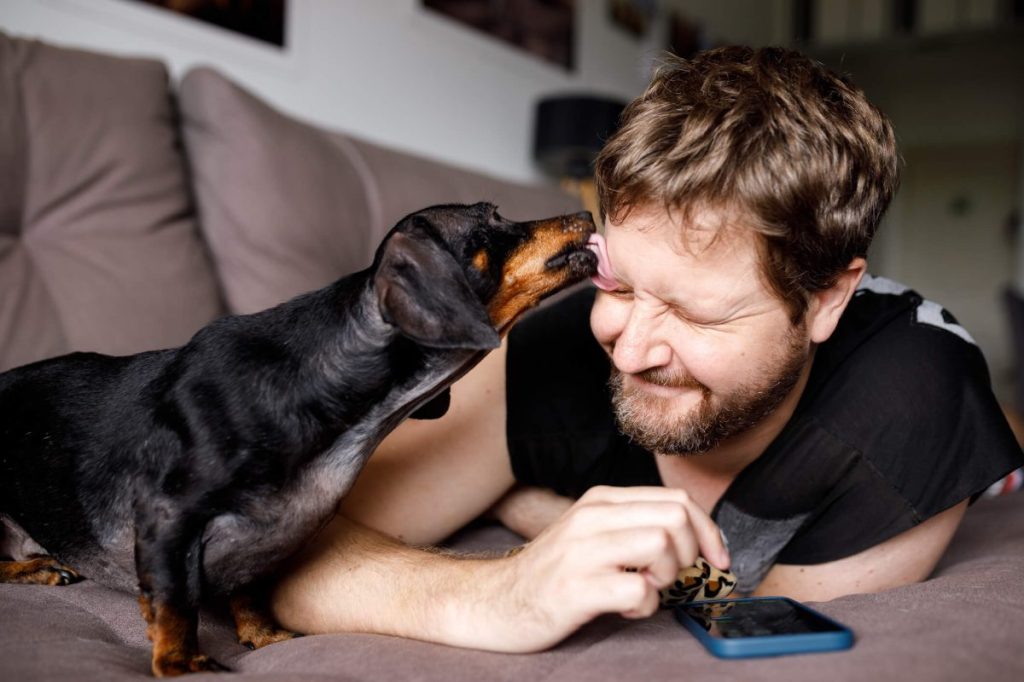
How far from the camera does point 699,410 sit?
1232 mm

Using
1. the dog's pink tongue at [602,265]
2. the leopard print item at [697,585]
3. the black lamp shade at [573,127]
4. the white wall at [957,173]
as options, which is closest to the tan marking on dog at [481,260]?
the dog's pink tongue at [602,265]

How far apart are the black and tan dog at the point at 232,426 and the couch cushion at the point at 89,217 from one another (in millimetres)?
396

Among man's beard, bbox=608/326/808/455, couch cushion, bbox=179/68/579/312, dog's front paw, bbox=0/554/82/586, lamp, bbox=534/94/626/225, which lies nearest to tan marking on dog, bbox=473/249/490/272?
man's beard, bbox=608/326/808/455

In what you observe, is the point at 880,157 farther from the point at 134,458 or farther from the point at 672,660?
the point at 134,458

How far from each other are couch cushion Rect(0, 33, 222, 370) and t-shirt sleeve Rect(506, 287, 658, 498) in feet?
2.45

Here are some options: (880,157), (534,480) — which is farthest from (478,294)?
(880,157)

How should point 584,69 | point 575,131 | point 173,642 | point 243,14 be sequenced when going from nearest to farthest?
point 173,642, point 243,14, point 575,131, point 584,69

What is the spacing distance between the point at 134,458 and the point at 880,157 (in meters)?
1.13

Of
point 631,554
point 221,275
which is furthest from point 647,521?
point 221,275

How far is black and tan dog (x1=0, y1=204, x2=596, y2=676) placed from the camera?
39.5 inches

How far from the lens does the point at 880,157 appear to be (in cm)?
126

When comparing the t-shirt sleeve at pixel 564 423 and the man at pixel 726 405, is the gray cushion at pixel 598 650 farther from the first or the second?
the t-shirt sleeve at pixel 564 423

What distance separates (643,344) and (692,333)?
0.07 meters

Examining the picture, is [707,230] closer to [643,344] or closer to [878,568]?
[643,344]
